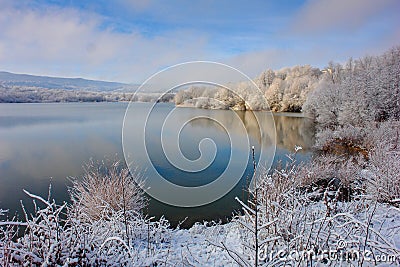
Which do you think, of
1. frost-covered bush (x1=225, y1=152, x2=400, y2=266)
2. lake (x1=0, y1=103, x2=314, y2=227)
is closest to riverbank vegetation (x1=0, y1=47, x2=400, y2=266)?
frost-covered bush (x1=225, y1=152, x2=400, y2=266)

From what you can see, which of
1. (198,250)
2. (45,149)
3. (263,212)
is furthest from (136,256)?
(45,149)

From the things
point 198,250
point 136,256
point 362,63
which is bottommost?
point 198,250

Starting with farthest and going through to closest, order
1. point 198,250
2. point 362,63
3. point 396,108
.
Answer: point 362,63, point 396,108, point 198,250

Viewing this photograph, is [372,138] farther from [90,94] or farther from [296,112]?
[90,94]

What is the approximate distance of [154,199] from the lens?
8453 mm

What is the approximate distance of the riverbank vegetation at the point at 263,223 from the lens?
7.06 ft

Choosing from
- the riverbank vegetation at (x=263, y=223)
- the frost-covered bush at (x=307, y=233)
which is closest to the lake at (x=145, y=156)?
the riverbank vegetation at (x=263, y=223)

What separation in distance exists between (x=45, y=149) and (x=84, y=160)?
410 centimetres

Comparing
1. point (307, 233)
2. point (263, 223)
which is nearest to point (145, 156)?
point (263, 223)

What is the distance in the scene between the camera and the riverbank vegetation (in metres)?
2.15

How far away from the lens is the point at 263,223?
3656 millimetres

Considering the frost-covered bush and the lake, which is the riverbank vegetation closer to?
the frost-covered bush

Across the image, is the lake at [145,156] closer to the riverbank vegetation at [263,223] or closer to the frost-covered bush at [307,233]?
A: the riverbank vegetation at [263,223]

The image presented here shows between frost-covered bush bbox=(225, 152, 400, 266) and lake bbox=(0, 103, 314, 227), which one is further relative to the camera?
lake bbox=(0, 103, 314, 227)
